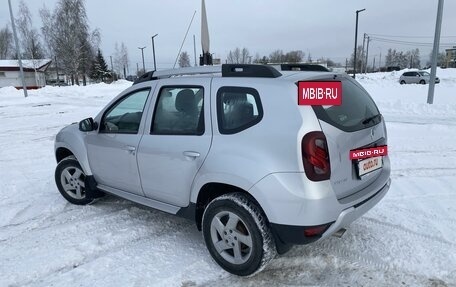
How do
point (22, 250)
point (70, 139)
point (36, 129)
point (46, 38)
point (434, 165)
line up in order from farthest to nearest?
1. point (46, 38)
2. point (36, 129)
3. point (434, 165)
4. point (70, 139)
5. point (22, 250)

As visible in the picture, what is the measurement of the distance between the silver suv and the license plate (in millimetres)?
32

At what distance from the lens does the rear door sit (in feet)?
9.03

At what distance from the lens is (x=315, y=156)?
2.65 metres

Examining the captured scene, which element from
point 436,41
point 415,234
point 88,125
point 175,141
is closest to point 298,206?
point 175,141

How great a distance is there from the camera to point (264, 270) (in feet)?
10.4

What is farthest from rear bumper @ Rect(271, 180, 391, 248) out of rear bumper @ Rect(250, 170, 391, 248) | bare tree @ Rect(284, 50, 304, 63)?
bare tree @ Rect(284, 50, 304, 63)

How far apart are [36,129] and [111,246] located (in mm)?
9447

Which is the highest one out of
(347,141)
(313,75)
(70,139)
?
(313,75)

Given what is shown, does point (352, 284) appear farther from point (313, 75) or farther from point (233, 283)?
point (313, 75)

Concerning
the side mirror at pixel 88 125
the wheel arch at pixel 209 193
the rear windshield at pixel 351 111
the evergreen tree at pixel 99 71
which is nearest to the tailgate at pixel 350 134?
the rear windshield at pixel 351 111

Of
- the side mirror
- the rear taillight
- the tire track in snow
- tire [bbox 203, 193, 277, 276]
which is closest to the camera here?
the rear taillight

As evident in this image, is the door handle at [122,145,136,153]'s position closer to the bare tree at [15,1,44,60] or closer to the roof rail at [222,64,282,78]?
the roof rail at [222,64,282,78]

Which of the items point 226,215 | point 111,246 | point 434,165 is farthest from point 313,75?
point 434,165

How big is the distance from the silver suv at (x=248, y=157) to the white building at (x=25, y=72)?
59.6m
